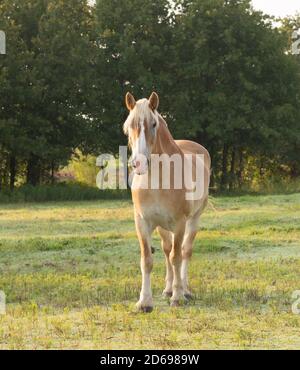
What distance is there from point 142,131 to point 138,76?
31.3 metres

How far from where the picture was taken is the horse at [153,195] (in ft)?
28.3

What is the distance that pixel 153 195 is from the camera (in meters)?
9.20

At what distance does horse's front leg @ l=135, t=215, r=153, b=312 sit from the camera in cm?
904

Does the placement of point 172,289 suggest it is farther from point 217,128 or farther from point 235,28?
point 235,28

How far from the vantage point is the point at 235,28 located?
40438 mm

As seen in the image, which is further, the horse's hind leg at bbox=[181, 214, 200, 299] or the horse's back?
the horse's back

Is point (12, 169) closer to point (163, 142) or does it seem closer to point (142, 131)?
point (163, 142)

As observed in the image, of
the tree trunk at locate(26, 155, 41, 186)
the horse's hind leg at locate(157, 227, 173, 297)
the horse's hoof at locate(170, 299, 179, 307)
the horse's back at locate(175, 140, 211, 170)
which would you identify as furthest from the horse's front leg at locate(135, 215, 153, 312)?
the tree trunk at locate(26, 155, 41, 186)

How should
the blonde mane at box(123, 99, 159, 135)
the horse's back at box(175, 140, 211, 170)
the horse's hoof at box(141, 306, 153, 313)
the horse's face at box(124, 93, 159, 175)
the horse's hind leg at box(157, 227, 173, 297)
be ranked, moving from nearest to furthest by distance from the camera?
the horse's face at box(124, 93, 159, 175), the blonde mane at box(123, 99, 159, 135), the horse's hoof at box(141, 306, 153, 313), the horse's hind leg at box(157, 227, 173, 297), the horse's back at box(175, 140, 211, 170)

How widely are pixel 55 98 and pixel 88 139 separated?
2856mm

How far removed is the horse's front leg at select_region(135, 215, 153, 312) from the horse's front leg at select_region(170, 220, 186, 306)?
42 centimetres

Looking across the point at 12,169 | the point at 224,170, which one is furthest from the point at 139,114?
the point at 224,170

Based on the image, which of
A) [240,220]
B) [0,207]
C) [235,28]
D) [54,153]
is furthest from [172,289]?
[235,28]

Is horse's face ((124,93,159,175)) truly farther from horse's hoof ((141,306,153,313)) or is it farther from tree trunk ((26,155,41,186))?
tree trunk ((26,155,41,186))
